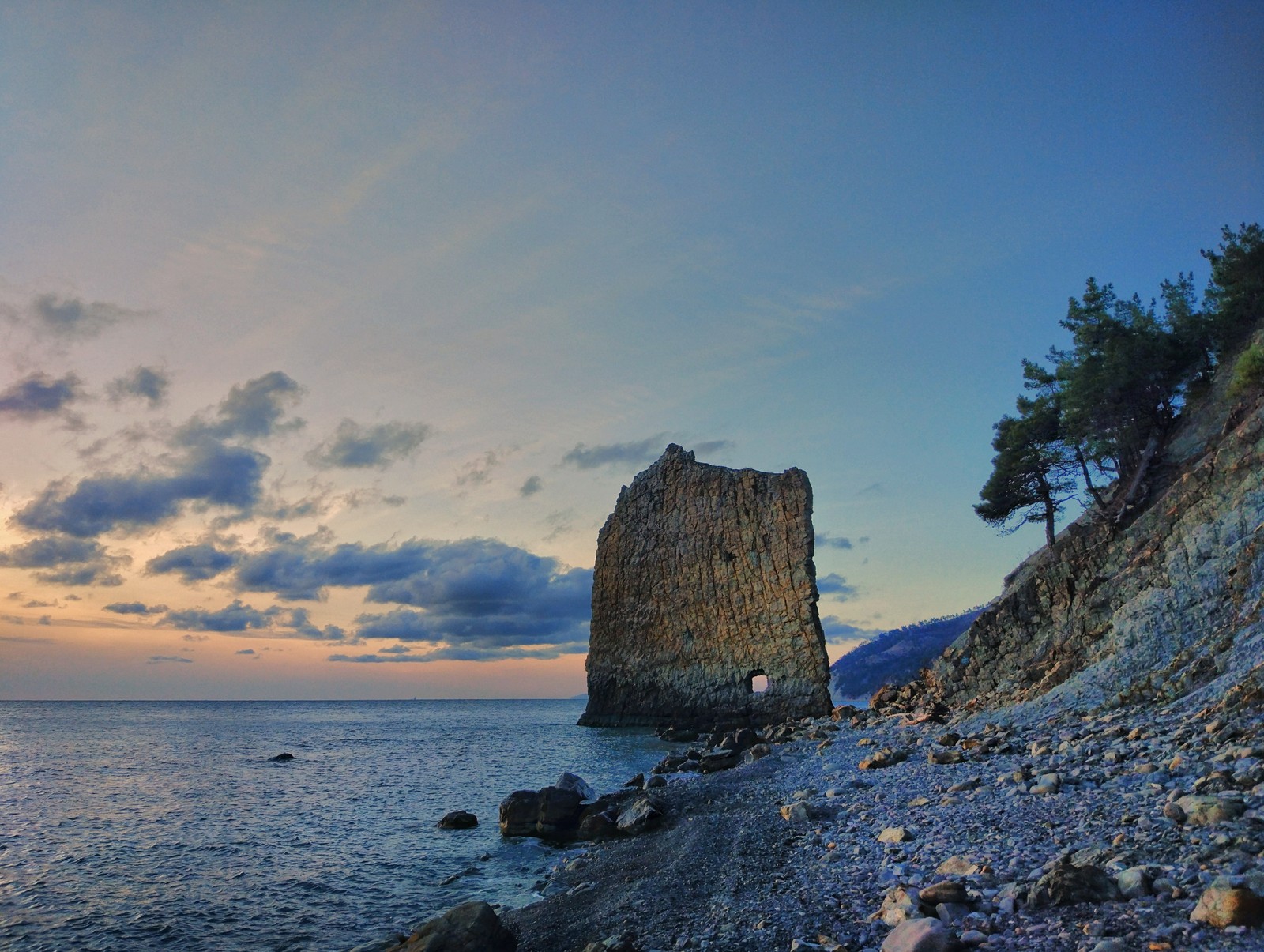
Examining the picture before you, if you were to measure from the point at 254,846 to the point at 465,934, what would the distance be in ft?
45.3

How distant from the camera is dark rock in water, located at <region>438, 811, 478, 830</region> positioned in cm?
2122

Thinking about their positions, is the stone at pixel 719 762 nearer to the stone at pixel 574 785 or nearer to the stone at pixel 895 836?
the stone at pixel 574 785

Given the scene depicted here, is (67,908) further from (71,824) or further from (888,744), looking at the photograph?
(888,744)

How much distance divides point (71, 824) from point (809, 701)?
46.6 m

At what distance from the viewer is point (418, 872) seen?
1628cm

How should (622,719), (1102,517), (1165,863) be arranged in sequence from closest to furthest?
(1165,863) → (1102,517) → (622,719)

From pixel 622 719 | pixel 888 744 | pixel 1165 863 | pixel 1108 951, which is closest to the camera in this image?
pixel 1108 951

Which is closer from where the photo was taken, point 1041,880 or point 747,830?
point 1041,880

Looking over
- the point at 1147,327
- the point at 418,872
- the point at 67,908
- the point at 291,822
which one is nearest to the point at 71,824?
the point at 291,822

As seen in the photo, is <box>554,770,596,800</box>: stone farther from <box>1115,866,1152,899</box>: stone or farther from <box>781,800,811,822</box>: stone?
<box>1115,866,1152,899</box>: stone

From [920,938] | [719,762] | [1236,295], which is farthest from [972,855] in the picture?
[1236,295]

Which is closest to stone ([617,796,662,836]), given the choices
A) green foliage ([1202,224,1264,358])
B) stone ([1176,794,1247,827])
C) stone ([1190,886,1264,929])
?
stone ([1176,794,1247,827])

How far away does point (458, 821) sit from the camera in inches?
840

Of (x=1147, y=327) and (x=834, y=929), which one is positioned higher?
(x=1147, y=327)
